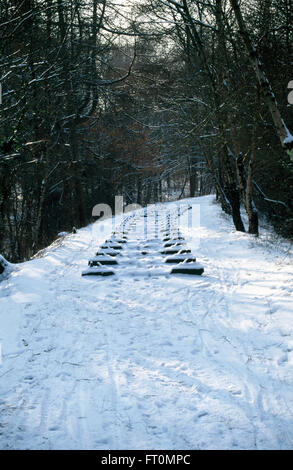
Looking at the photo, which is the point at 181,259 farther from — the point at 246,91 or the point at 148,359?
the point at 246,91

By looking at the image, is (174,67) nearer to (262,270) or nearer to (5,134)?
(5,134)

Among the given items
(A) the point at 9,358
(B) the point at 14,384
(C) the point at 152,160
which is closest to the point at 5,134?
(A) the point at 9,358

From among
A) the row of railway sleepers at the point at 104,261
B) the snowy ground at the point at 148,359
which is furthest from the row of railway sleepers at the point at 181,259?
the row of railway sleepers at the point at 104,261

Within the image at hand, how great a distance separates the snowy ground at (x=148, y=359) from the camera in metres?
2.57

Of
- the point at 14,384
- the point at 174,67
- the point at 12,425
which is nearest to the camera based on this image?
the point at 12,425

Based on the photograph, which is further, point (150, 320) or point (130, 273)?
point (130, 273)

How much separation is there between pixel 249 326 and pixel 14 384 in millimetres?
2981

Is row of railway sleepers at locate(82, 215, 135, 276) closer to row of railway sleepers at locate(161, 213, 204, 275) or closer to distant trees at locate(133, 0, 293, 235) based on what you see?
row of railway sleepers at locate(161, 213, 204, 275)

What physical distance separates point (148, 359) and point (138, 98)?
9.71 m

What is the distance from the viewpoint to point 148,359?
11.8 feet

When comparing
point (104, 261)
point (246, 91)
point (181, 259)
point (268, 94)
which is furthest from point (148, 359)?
point (246, 91)

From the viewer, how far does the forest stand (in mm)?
5938

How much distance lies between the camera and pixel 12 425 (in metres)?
2.66

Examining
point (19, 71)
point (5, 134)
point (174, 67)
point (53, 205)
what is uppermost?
point (174, 67)
